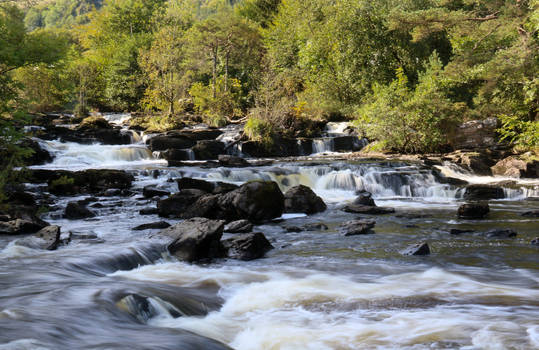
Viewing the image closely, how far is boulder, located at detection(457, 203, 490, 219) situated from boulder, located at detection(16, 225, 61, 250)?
30.3ft

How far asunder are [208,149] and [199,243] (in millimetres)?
14924

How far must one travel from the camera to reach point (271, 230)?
10.1 metres

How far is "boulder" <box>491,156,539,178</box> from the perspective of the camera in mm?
16656

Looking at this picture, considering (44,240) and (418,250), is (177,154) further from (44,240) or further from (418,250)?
(418,250)

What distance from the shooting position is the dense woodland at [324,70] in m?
17.0

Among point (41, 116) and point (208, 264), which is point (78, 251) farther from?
point (41, 116)

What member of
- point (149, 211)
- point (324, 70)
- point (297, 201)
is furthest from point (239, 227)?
point (324, 70)

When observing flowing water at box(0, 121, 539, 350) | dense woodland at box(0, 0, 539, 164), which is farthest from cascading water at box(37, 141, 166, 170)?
flowing water at box(0, 121, 539, 350)

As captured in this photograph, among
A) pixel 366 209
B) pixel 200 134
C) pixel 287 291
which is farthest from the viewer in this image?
pixel 200 134

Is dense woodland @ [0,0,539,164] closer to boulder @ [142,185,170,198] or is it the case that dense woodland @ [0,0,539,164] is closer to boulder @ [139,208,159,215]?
boulder @ [139,208,159,215]

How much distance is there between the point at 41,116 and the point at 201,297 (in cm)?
2927

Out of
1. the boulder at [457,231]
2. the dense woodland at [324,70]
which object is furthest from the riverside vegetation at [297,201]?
the dense woodland at [324,70]

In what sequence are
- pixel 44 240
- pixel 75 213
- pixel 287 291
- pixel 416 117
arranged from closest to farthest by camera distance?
pixel 287 291 → pixel 44 240 → pixel 75 213 → pixel 416 117

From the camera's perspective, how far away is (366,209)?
12.1 meters
